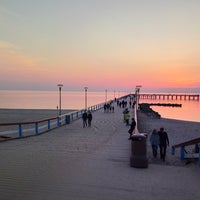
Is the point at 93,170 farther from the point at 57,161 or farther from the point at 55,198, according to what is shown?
the point at 55,198

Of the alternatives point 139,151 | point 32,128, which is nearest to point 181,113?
point 32,128

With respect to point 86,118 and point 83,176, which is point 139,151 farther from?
point 86,118

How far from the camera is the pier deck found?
7.00m

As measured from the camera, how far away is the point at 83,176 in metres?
8.45

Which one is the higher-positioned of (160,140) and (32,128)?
(160,140)

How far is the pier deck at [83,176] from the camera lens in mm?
7004

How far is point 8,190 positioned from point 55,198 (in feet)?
4.27

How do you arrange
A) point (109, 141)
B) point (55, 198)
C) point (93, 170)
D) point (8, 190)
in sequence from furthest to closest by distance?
point (109, 141), point (93, 170), point (8, 190), point (55, 198)

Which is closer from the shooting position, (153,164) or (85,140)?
(153,164)

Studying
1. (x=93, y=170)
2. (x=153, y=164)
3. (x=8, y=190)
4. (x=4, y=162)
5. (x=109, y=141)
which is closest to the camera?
(x=8, y=190)

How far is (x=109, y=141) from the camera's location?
1512 centimetres

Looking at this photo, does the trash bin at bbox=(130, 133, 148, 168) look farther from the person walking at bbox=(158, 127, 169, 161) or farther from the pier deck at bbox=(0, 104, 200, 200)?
the person walking at bbox=(158, 127, 169, 161)

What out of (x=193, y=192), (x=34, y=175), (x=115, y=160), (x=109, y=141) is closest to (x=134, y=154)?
(x=115, y=160)

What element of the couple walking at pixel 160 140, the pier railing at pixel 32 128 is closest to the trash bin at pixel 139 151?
the couple walking at pixel 160 140
